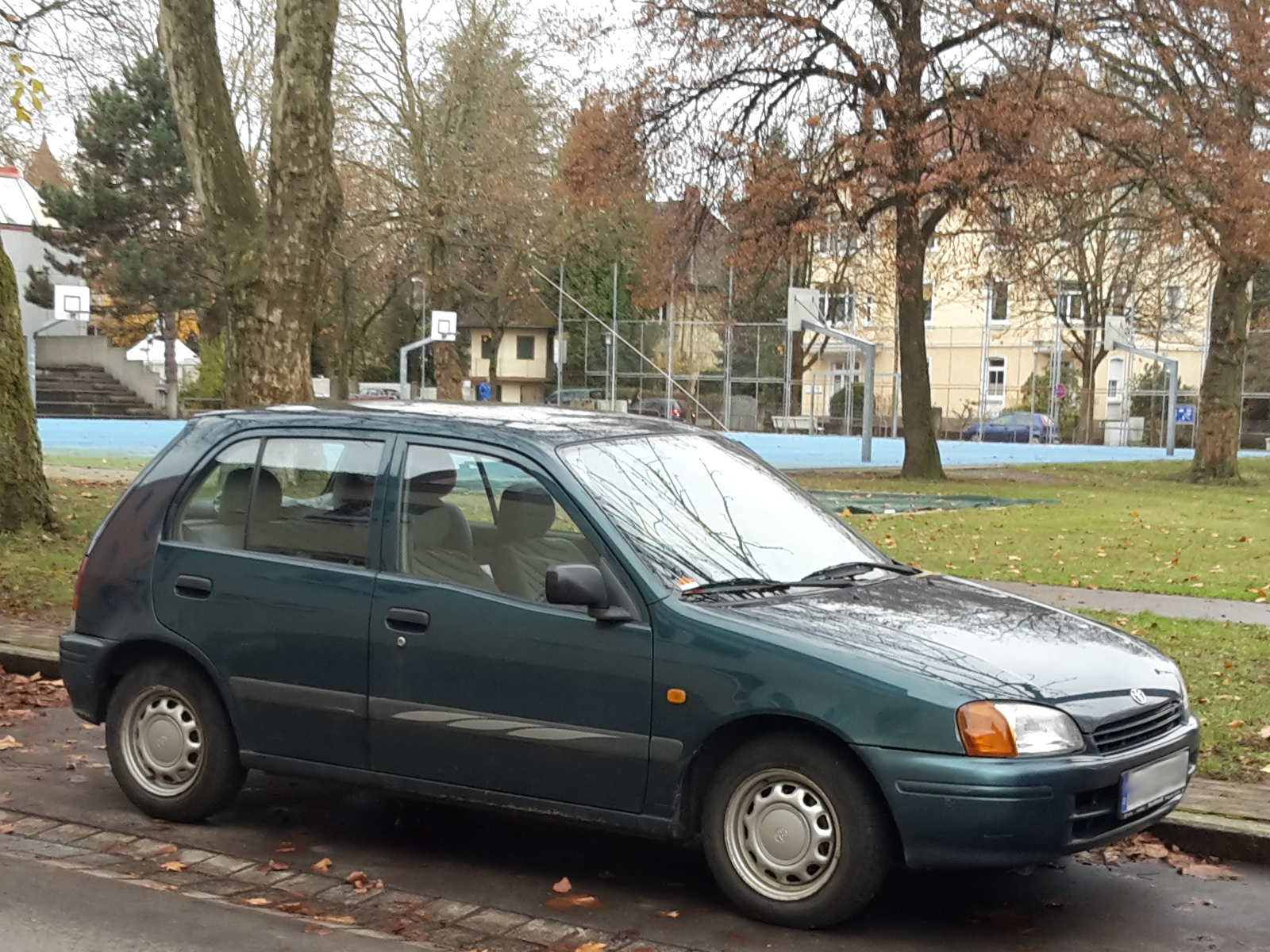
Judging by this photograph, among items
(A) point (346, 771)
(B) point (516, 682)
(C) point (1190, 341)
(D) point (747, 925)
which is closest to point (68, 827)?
(A) point (346, 771)

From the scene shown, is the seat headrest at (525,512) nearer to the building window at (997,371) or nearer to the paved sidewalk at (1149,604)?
the paved sidewalk at (1149,604)

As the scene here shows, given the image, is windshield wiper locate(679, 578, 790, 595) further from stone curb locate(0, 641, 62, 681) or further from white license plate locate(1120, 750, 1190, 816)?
stone curb locate(0, 641, 62, 681)

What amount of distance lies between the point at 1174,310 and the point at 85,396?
127 ft

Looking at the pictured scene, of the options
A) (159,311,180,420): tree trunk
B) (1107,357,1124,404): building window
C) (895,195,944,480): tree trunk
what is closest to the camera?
(895,195,944,480): tree trunk

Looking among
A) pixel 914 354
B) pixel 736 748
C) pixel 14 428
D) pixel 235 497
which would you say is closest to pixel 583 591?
pixel 736 748

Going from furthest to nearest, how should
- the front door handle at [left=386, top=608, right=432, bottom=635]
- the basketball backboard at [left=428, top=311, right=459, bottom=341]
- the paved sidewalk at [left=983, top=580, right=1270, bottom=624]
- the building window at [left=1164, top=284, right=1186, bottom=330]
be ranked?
the building window at [left=1164, top=284, right=1186, bottom=330]
the basketball backboard at [left=428, top=311, right=459, bottom=341]
the paved sidewalk at [left=983, top=580, right=1270, bottom=624]
the front door handle at [left=386, top=608, right=432, bottom=635]

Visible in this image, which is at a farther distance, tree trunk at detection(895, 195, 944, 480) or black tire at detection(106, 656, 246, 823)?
tree trunk at detection(895, 195, 944, 480)

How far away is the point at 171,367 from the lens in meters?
51.6

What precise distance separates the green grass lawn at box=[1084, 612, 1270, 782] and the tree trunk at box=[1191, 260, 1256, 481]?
22.2m

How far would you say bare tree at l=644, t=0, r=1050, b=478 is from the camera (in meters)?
26.0

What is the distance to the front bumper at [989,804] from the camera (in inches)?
187

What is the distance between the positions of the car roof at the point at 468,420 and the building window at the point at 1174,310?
2022 inches

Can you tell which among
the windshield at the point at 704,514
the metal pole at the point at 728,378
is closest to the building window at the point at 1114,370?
the metal pole at the point at 728,378

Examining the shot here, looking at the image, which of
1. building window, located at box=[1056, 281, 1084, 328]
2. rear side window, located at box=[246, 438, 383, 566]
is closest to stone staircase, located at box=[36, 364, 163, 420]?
building window, located at box=[1056, 281, 1084, 328]
